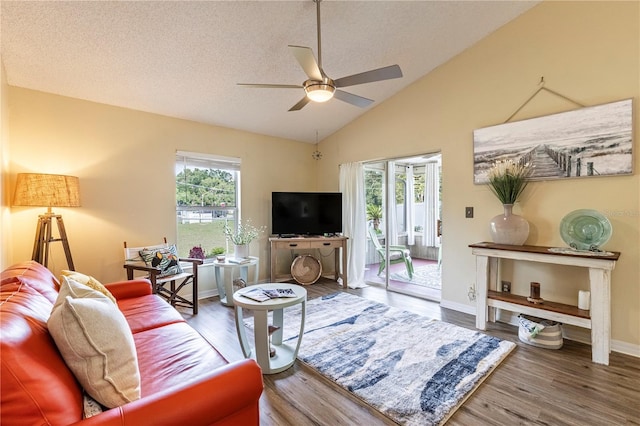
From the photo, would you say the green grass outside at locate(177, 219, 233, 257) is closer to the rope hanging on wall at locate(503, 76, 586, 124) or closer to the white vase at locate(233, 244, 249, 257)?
the white vase at locate(233, 244, 249, 257)

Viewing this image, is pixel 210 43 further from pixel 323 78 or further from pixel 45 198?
pixel 45 198

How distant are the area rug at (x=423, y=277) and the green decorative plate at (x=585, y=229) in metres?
2.00

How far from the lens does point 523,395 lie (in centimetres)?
192

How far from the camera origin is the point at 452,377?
209 cm

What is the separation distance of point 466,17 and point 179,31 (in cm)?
264

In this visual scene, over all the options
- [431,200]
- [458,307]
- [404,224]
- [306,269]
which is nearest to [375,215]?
[404,224]

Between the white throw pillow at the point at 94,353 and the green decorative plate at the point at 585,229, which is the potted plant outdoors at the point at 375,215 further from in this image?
the white throw pillow at the point at 94,353

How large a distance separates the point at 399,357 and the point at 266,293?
1207 millimetres

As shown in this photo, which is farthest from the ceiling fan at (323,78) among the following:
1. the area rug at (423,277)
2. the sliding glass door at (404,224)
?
the area rug at (423,277)

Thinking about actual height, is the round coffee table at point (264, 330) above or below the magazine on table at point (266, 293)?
below

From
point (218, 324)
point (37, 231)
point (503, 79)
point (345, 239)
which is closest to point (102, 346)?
point (218, 324)

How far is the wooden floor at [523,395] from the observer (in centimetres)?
172

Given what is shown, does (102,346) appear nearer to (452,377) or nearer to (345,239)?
(452,377)

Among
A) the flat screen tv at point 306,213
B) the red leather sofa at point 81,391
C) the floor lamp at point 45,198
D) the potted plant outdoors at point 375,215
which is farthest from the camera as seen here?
the potted plant outdoors at point 375,215
